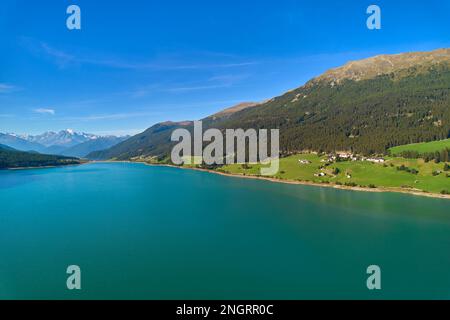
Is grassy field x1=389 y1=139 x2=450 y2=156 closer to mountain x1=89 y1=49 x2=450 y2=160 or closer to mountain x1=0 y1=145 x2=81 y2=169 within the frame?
mountain x1=89 y1=49 x2=450 y2=160

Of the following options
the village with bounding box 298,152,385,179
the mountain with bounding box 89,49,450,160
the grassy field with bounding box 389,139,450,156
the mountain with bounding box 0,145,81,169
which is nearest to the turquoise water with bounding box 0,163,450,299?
the village with bounding box 298,152,385,179

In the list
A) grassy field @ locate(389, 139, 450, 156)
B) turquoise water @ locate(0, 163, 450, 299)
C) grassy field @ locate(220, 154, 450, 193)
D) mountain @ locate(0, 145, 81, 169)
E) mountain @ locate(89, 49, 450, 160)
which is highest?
mountain @ locate(89, 49, 450, 160)

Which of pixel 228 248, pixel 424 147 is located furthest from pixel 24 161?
pixel 424 147

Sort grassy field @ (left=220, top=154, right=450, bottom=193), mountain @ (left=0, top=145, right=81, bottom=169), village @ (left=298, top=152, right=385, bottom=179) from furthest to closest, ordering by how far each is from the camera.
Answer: mountain @ (left=0, top=145, right=81, bottom=169) → village @ (left=298, top=152, right=385, bottom=179) → grassy field @ (left=220, top=154, right=450, bottom=193)
